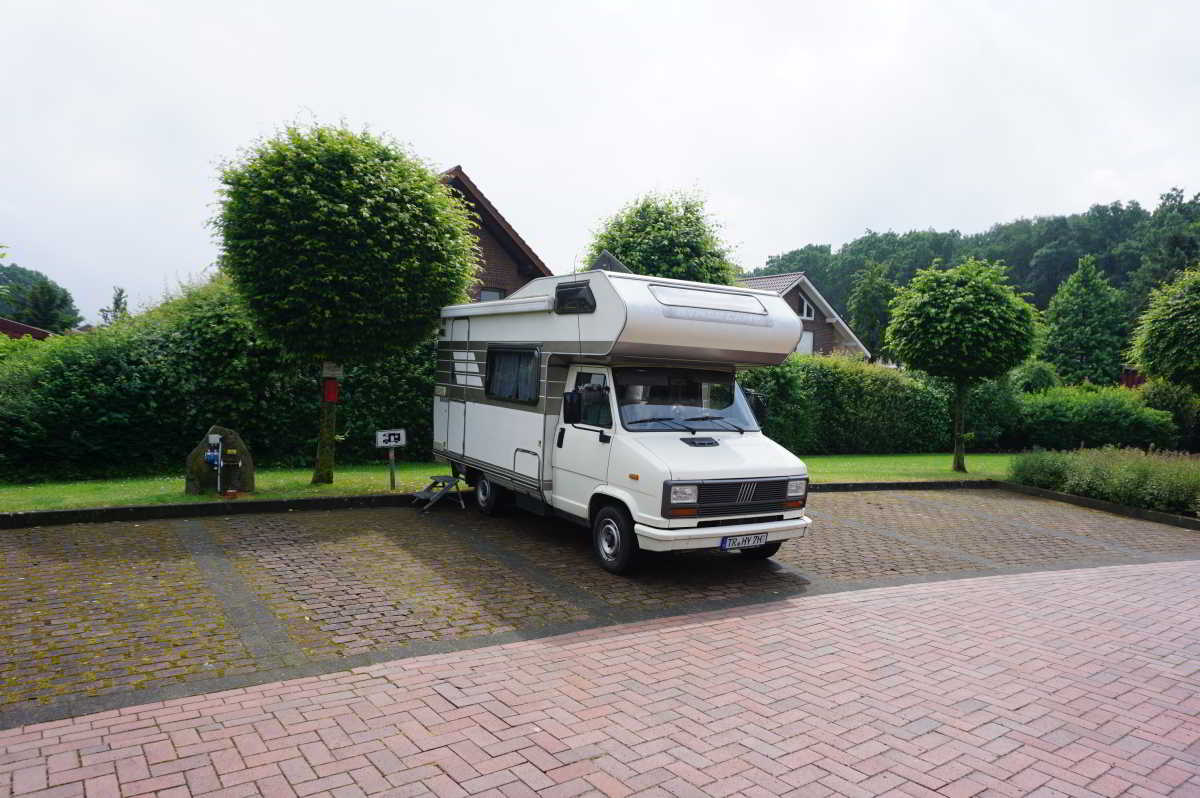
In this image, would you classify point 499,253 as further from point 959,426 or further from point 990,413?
point 990,413

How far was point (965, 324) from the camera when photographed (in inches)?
651

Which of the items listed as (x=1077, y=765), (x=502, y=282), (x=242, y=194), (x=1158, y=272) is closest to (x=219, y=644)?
(x=1077, y=765)

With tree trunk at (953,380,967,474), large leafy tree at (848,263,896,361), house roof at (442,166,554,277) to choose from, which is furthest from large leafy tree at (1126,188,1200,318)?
house roof at (442,166,554,277)

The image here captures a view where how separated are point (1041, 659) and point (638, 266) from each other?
1474 cm

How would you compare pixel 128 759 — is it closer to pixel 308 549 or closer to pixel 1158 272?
pixel 308 549

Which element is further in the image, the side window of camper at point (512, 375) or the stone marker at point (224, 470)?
the stone marker at point (224, 470)

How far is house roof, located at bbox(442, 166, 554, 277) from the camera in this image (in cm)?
2269

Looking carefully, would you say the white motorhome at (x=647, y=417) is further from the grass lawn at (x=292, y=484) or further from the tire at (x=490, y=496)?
the grass lawn at (x=292, y=484)

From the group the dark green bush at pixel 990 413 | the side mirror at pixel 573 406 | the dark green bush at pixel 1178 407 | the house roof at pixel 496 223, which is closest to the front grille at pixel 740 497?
the side mirror at pixel 573 406

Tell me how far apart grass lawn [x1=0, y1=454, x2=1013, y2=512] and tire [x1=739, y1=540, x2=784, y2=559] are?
5.69 metres

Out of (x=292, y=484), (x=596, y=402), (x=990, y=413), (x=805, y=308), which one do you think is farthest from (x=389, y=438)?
(x=805, y=308)

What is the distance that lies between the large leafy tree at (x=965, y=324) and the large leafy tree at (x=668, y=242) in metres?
4.92

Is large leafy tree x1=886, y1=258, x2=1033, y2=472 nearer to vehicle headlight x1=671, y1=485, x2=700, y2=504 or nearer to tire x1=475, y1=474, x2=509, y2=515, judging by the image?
tire x1=475, y1=474, x2=509, y2=515

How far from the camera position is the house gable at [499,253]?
76.3 ft
